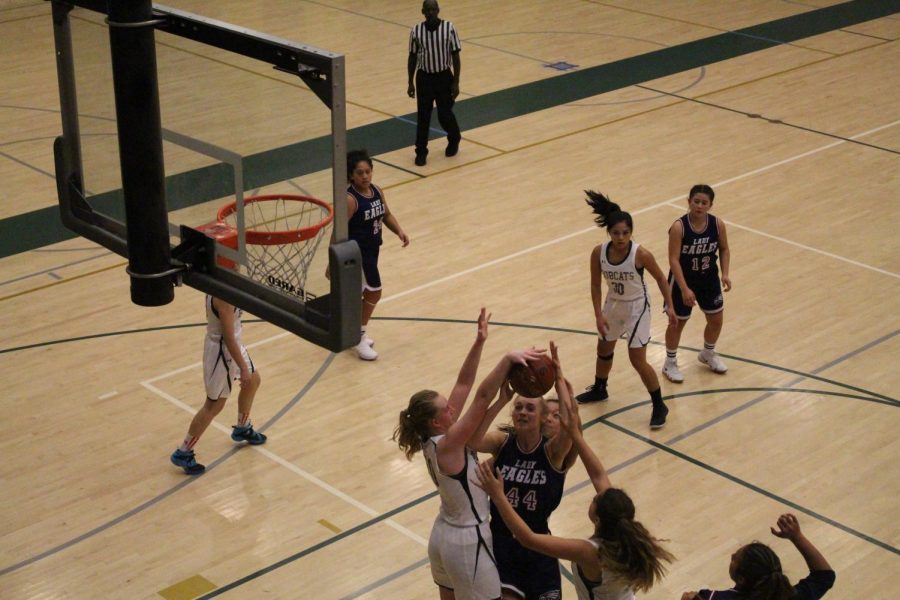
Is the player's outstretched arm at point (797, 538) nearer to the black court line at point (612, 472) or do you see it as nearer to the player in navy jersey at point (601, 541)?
the player in navy jersey at point (601, 541)

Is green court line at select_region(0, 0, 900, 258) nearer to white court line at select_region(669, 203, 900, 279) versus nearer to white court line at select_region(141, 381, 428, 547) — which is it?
white court line at select_region(141, 381, 428, 547)

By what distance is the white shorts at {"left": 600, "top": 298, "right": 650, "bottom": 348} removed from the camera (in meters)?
8.10

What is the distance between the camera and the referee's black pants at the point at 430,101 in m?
12.9

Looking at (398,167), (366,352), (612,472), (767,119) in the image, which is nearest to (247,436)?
(366,352)

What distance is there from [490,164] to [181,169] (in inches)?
316

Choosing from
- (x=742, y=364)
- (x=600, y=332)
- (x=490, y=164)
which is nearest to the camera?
(x=600, y=332)

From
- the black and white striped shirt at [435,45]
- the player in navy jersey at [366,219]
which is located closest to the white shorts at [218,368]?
the player in navy jersey at [366,219]

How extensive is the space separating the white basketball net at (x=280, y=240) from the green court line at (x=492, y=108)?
0.12 metres

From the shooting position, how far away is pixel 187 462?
25.0 feet

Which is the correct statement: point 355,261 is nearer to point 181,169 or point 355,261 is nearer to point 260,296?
point 260,296

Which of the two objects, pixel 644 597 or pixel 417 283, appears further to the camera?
pixel 417 283

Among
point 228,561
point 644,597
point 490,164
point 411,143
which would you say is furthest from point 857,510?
point 411,143

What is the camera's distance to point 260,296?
505cm

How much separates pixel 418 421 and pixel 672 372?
12.9 feet
